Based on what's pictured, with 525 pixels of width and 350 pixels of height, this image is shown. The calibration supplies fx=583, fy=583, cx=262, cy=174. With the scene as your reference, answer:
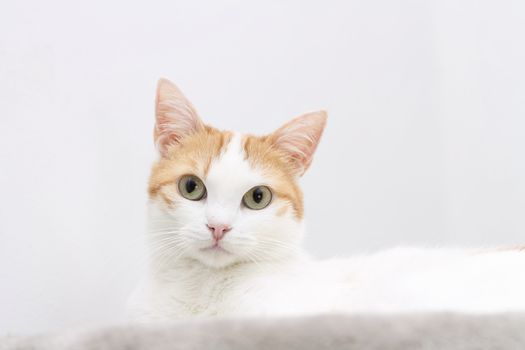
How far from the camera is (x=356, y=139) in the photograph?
2.14m

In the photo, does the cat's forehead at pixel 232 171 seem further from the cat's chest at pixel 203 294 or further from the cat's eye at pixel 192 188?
the cat's chest at pixel 203 294

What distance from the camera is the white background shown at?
1.45 meters

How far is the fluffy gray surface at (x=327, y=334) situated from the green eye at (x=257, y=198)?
1.64 ft

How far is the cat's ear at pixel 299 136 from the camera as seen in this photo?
130cm

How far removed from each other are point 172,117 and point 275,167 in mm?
251

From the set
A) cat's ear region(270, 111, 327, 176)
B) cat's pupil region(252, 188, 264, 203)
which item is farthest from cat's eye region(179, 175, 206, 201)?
cat's ear region(270, 111, 327, 176)

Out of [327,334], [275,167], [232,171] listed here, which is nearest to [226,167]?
[232,171]

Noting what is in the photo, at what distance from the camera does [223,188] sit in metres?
1.15

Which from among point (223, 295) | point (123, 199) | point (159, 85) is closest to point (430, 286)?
point (223, 295)

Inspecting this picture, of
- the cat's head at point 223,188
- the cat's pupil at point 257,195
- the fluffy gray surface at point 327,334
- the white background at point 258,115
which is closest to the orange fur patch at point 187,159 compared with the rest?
the cat's head at point 223,188

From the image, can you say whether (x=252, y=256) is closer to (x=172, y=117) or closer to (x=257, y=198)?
(x=257, y=198)

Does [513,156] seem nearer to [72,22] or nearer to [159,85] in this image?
[159,85]

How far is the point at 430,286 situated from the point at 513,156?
107 cm

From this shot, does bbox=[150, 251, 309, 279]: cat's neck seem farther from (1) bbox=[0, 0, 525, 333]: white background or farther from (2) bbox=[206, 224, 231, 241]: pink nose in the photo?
(1) bbox=[0, 0, 525, 333]: white background
